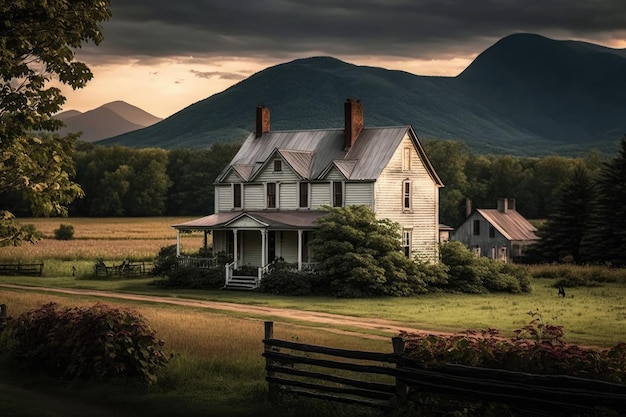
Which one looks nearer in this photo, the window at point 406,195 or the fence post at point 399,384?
the fence post at point 399,384

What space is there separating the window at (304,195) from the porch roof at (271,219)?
61cm

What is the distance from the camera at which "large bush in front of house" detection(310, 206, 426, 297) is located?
50750 millimetres

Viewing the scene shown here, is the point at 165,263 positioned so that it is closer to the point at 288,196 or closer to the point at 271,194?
the point at 271,194

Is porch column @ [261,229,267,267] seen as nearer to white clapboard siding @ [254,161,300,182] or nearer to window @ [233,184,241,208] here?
white clapboard siding @ [254,161,300,182]

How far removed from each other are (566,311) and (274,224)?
1977 cm

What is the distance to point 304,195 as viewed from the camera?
60.7m

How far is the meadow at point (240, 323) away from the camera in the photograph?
758 inches

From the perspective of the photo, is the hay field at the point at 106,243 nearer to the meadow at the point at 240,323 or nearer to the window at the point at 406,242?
the meadow at the point at 240,323

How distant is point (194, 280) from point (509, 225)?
4916 centimetres

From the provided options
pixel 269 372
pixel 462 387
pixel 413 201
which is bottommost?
pixel 269 372

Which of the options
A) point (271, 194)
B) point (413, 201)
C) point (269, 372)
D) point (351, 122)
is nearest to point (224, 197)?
point (271, 194)

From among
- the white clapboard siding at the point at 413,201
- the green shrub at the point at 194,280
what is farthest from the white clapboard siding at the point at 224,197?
the white clapboard siding at the point at 413,201

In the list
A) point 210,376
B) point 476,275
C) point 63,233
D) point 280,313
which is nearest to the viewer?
point 210,376

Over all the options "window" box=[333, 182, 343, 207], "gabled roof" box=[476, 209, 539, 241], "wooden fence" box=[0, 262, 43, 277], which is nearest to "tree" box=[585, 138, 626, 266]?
"gabled roof" box=[476, 209, 539, 241]
